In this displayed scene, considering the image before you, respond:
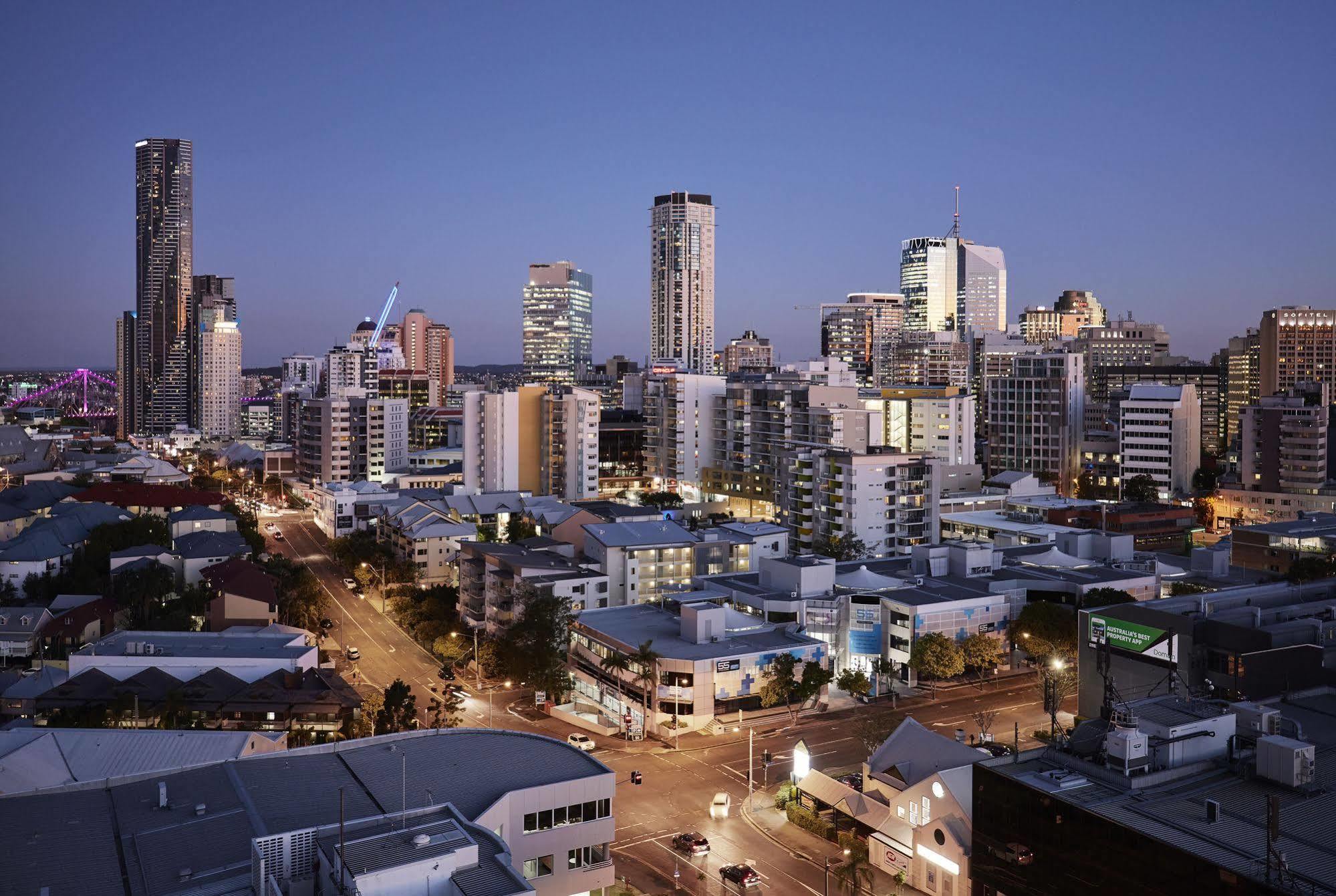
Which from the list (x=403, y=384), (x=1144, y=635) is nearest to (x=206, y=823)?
(x=1144, y=635)

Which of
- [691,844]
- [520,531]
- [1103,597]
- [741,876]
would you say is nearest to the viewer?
[741,876]

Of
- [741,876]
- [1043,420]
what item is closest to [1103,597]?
[741,876]

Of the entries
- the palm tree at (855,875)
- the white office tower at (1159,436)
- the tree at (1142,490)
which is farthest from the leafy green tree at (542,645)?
the white office tower at (1159,436)

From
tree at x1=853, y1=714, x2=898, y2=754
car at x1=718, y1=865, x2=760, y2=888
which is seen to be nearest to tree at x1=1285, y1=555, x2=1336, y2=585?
tree at x1=853, y1=714, x2=898, y2=754

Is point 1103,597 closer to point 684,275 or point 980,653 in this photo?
point 980,653

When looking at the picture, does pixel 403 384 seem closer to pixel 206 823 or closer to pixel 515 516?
pixel 515 516

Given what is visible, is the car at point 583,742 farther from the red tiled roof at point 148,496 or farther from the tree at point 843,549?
the red tiled roof at point 148,496

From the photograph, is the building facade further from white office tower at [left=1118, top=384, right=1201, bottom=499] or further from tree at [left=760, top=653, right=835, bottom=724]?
tree at [left=760, top=653, right=835, bottom=724]
